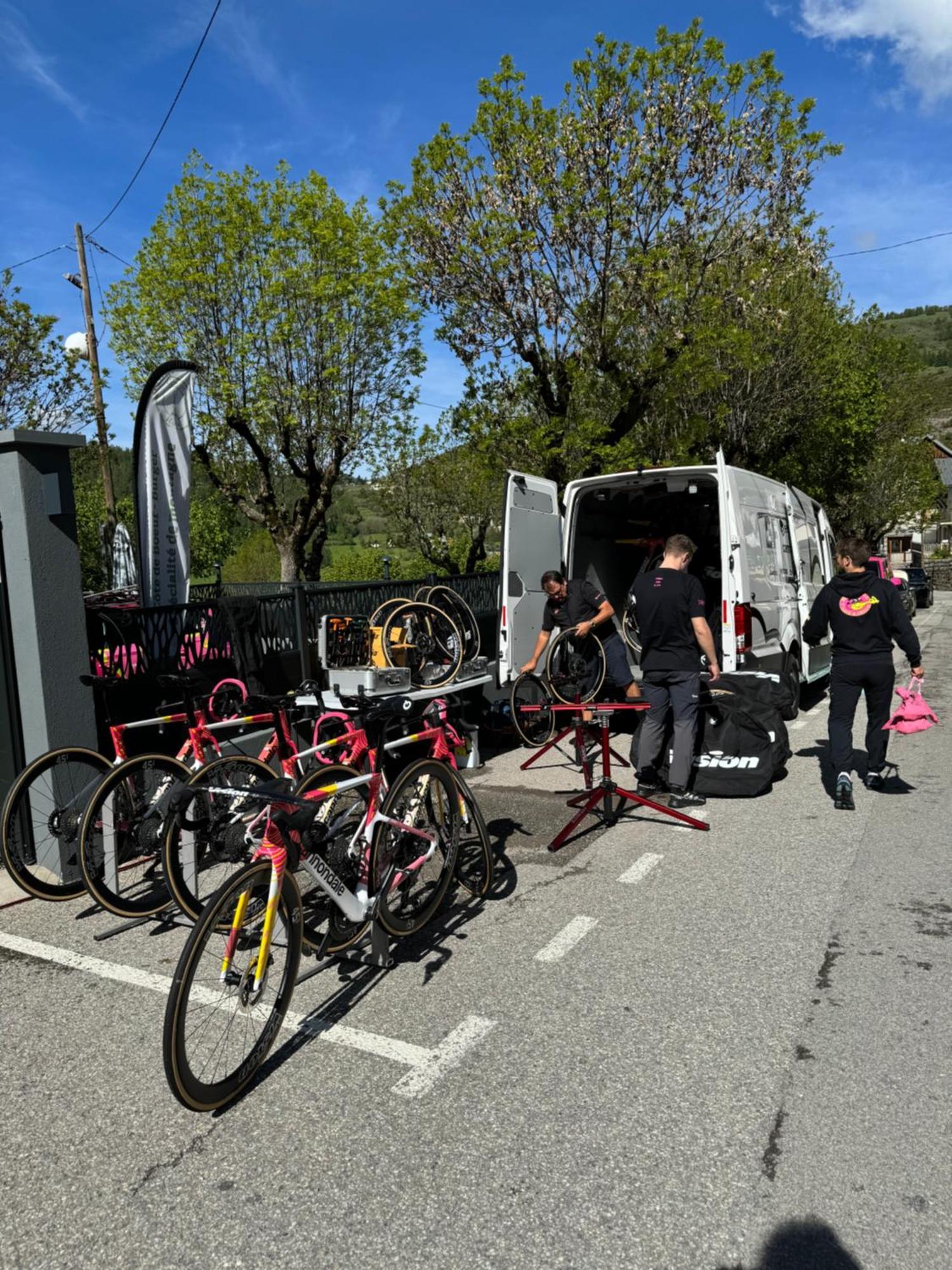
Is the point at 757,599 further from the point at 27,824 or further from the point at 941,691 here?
the point at 27,824

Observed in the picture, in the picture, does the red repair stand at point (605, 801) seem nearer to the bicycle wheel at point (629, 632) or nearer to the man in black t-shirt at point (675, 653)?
the man in black t-shirt at point (675, 653)

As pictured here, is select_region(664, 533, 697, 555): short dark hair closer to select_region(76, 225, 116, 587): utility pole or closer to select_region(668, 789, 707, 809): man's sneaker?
select_region(668, 789, 707, 809): man's sneaker

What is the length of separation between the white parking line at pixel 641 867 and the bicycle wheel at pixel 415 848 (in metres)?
1.08

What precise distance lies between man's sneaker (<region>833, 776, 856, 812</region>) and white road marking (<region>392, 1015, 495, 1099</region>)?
3.69m

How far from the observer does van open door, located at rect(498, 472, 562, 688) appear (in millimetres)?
8047

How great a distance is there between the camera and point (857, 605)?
6.43 meters

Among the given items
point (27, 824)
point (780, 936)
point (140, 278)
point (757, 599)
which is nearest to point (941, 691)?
point (757, 599)

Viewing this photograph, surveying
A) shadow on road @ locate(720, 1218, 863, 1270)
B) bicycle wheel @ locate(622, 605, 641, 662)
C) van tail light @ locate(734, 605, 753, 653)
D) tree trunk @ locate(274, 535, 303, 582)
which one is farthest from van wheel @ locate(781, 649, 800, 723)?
tree trunk @ locate(274, 535, 303, 582)

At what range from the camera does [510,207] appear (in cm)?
1323

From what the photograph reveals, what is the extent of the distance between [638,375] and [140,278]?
392 inches

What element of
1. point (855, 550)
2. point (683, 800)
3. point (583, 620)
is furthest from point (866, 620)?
point (583, 620)

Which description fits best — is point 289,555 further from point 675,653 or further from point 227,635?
point 675,653

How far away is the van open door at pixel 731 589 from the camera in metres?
7.66

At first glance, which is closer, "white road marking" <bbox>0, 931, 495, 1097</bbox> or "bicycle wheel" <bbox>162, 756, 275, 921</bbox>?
"white road marking" <bbox>0, 931, 495, 1097</bbox>
